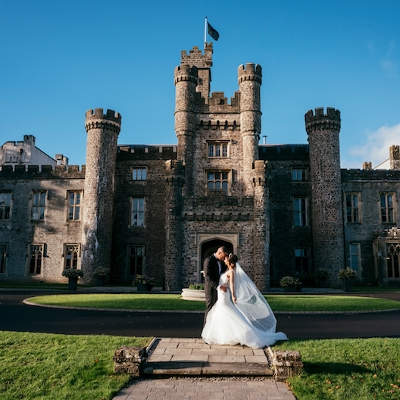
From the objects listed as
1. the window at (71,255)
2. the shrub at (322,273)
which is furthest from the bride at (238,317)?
the window at (71,255)

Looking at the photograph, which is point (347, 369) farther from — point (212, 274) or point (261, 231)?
point (261, 231)

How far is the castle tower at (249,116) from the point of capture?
31141 mm

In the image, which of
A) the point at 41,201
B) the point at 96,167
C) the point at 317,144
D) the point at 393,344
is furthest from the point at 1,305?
the point at 317,144

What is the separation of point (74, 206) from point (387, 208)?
24.6 m

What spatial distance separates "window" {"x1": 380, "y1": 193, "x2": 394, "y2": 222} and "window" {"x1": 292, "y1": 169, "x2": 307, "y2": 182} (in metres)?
6.33

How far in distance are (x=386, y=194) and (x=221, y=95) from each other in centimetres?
1509

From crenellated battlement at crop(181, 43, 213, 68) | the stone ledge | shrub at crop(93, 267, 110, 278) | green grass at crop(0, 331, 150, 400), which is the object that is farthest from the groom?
crenellated battlement at crop(181, 43, 213, 68)

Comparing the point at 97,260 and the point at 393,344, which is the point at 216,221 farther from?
the point at 393,344

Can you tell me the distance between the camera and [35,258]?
108 feet

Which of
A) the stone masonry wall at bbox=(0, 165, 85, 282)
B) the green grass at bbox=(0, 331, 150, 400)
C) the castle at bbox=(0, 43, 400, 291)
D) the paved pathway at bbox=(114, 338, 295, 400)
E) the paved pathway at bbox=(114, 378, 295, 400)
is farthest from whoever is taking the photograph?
the stone masonry wall at bbox=(0, 165, 85, 282)

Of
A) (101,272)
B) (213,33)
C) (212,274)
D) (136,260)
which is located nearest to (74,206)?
(136,260)

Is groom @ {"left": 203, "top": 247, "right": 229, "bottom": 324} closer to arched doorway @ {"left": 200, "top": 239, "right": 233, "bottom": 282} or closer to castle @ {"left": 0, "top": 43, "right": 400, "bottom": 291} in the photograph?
arched doorway @ {"left": 200, "top": 239, "right": 233, "bottom": 282}

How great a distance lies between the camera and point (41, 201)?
33969mm

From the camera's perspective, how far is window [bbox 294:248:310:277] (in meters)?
31.6
